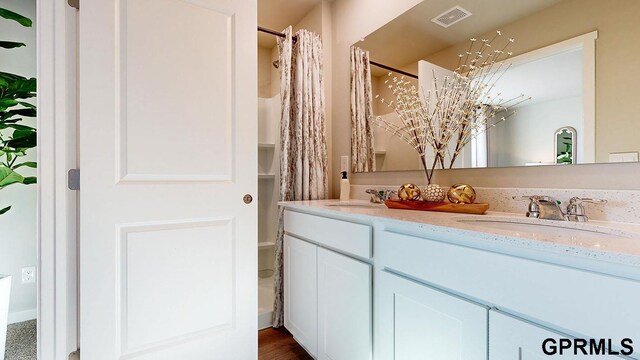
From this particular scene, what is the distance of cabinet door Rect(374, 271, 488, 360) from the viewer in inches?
31.6

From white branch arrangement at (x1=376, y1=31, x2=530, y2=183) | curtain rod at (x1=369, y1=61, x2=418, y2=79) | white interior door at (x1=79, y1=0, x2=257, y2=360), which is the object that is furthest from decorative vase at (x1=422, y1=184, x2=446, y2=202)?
white interior door at (x1=79, y1=0, x2=257, y2=360)

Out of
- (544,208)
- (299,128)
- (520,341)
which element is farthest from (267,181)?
(520,341)

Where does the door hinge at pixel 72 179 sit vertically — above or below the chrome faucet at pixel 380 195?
above

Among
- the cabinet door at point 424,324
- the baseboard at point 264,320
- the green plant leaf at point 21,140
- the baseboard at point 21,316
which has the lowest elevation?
the baseboard at point 264,320

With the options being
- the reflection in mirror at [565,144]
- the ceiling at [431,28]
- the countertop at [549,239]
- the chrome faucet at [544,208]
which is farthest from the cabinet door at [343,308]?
the ceiling at [431,28]

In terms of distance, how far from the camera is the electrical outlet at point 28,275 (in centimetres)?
192

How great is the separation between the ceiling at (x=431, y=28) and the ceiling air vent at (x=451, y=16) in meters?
0.02

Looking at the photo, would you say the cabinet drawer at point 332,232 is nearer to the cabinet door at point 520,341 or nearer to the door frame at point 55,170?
the cabinet door at point 520,341

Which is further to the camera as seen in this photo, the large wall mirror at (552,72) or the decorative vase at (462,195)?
the decorative vase at (462,195)

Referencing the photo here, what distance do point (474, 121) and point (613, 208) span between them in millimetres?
623

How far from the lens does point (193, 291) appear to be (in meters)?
1.41

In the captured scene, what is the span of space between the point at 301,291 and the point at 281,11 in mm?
2232

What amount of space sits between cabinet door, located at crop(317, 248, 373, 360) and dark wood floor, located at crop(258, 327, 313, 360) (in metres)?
0.32

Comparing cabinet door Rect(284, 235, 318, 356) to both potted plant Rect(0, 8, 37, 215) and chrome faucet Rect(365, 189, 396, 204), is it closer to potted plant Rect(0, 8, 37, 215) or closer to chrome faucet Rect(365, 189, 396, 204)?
chrome faucet Rect(365, 189, 396, 204)
